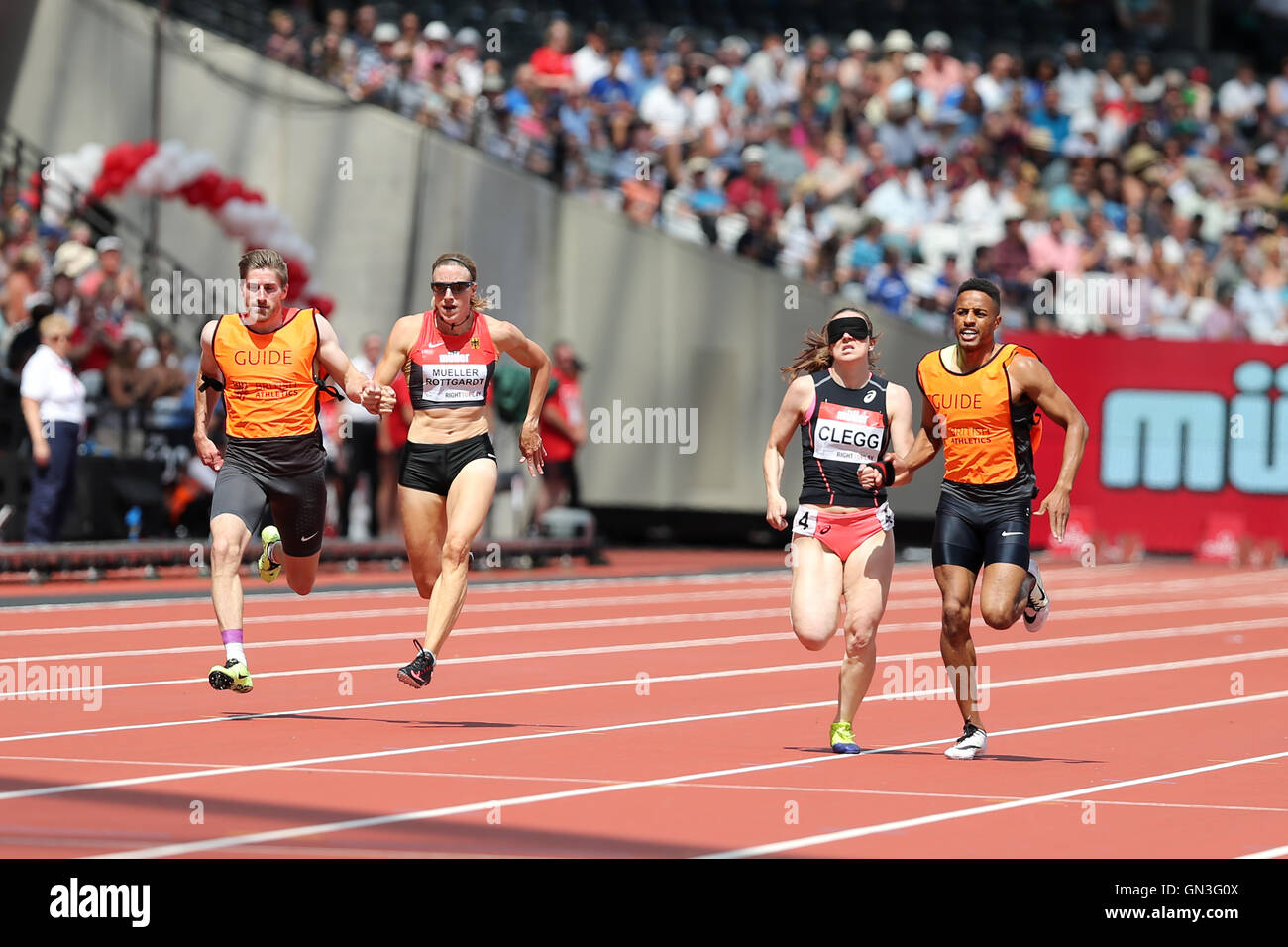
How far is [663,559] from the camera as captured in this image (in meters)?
27.4

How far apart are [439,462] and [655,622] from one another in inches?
259

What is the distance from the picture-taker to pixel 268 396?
12.6 meters

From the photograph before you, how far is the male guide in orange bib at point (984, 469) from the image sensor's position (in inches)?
438

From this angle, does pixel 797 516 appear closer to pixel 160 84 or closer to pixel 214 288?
pixel 214 288

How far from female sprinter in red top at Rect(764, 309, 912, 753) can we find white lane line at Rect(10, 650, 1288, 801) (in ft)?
4.73

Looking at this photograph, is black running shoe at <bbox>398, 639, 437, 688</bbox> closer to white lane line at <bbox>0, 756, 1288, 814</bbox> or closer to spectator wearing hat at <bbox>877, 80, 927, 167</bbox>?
white lane line at <bbox>0, 756, 1288, 814</bbox>

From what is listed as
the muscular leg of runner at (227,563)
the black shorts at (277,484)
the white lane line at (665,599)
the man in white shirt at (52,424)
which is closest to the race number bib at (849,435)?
the black shorts at (277,484)

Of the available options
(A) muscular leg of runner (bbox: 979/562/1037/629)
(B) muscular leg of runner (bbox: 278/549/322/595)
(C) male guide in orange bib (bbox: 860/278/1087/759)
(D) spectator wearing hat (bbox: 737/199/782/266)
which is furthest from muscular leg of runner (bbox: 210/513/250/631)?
(D) spectator wearing hat (bbox: 737/199/782/266)

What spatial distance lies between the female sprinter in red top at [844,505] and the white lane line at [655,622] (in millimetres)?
5851

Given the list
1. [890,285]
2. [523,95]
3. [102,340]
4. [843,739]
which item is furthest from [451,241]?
[843,739]

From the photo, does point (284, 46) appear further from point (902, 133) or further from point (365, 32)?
point (902, 133)

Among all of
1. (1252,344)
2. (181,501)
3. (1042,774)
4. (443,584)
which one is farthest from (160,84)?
(1042,774)

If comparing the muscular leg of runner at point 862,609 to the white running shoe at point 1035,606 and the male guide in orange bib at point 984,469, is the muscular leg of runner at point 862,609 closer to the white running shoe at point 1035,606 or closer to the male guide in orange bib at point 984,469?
the male guide in orange bib at point 984,469
